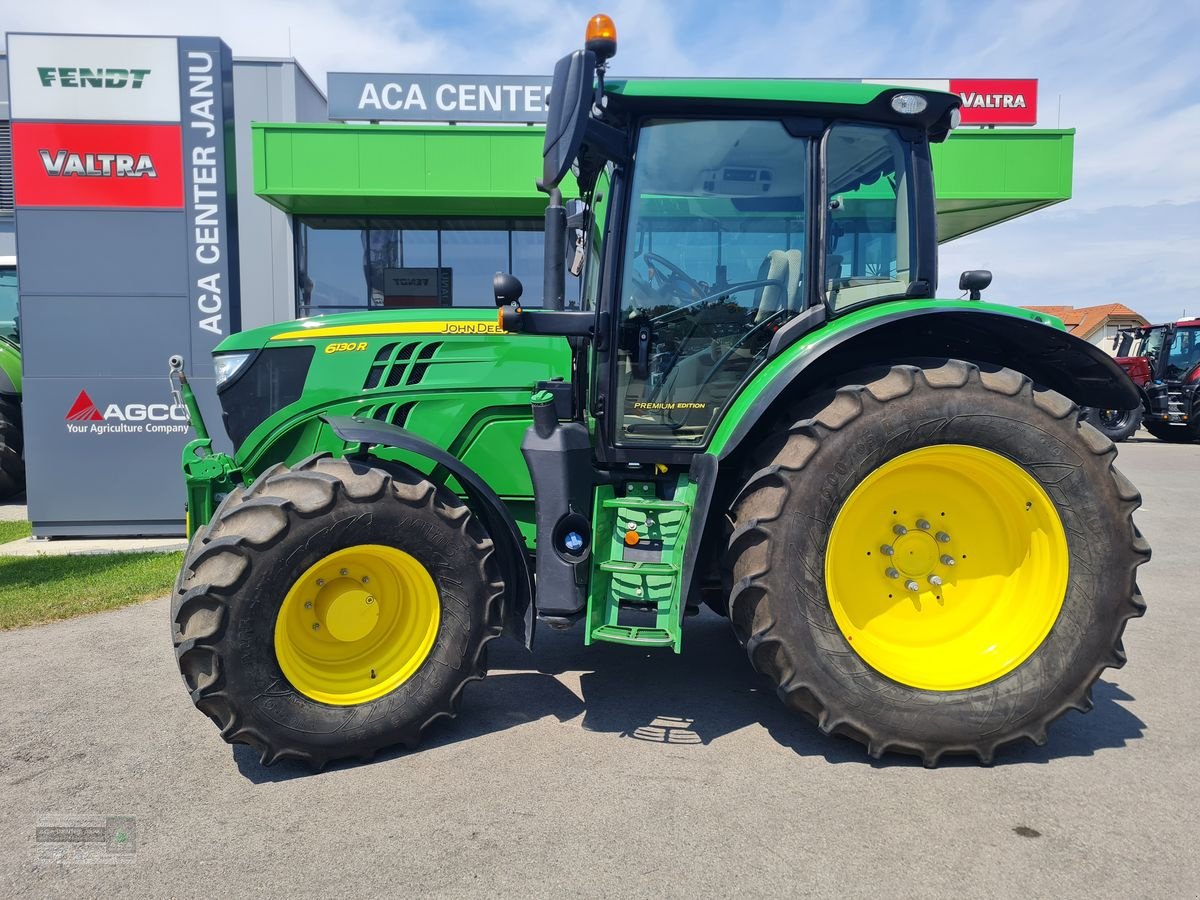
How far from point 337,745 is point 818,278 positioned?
250 cm

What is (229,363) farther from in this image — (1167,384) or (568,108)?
(1167,384)

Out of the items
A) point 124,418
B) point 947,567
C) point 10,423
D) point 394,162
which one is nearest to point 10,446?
point 10,423

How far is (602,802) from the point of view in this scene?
2.69 m

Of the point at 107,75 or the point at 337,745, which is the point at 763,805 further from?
the point at 107,75

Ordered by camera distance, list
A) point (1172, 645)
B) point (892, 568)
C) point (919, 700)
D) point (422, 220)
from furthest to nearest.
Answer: point (422, 220), point (1172, 645), point (892, 568), point (919, 700)

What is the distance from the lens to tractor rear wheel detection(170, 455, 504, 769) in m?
2.80

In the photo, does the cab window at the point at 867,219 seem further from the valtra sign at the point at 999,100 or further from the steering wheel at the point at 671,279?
the valtra sign at the point at 999,100

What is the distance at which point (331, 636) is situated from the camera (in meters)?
3.06

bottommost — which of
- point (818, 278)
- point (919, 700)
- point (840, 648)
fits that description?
point (919, 700)

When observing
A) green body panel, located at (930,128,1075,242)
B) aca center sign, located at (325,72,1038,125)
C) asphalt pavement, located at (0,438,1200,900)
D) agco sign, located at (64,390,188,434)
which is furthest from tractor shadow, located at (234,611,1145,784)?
aca center sign, located at (325,72,1038,125)

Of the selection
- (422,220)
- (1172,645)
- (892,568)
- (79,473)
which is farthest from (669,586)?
(422,220)

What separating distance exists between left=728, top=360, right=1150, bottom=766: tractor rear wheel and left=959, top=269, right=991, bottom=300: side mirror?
0.72m

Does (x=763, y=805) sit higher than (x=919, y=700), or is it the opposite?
(x=919, y=700)

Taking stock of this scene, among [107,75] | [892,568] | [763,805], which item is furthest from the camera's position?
[107,75]
